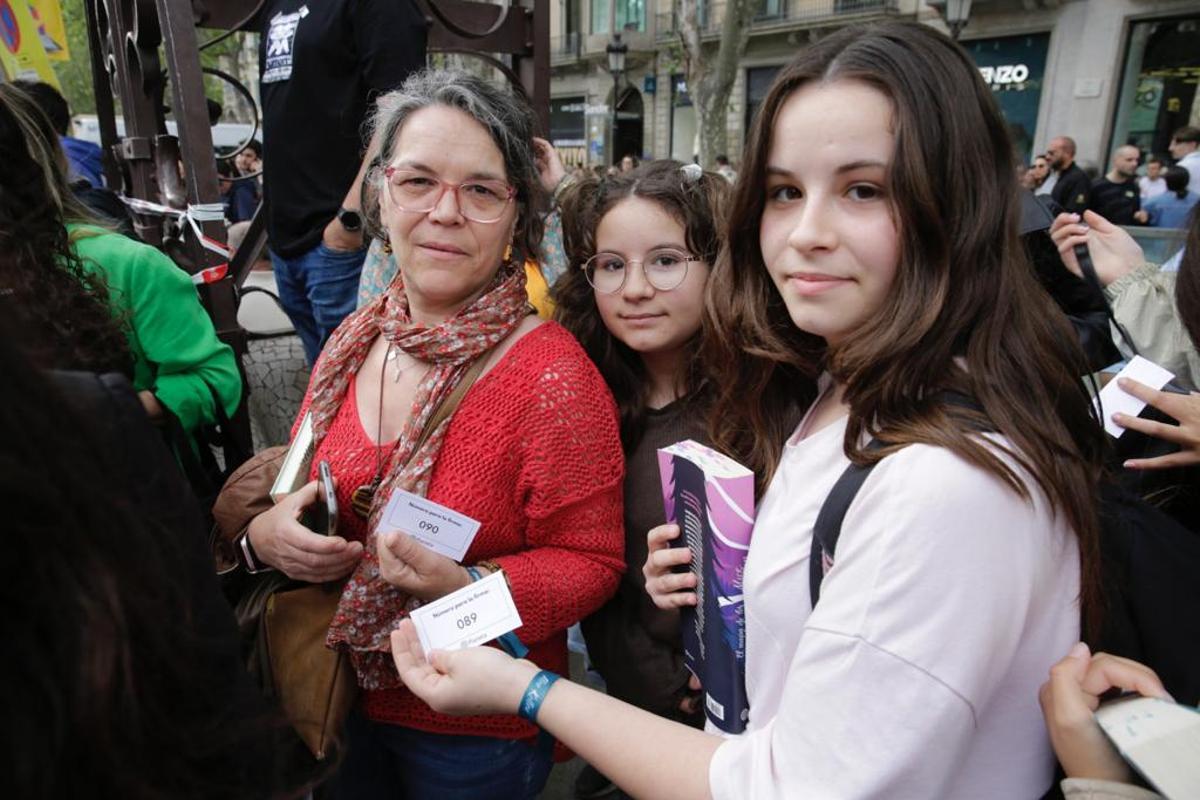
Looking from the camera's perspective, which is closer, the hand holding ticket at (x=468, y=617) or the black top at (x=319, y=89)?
the hand holding ticket at (x=468, y=617)

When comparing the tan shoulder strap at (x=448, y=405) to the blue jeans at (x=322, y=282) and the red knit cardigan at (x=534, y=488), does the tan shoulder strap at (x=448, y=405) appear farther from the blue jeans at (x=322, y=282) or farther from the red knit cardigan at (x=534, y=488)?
the blue jeans at (x=322, y=282)

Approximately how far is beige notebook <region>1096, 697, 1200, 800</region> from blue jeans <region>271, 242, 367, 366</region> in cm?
271

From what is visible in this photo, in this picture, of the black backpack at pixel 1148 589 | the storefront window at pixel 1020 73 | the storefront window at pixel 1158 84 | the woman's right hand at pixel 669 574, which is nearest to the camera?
the black backpack at pixel 1148 589

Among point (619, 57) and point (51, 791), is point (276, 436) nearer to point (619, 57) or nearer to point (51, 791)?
point (51, 791)

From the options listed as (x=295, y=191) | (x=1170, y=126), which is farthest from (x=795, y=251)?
(x=1170, y=126)

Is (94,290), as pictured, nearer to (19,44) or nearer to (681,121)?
(19,44)

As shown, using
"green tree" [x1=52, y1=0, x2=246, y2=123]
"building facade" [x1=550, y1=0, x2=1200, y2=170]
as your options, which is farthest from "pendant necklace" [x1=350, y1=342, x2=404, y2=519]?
"green tree" [x1=52, y1=0, x2=246, y2=123]

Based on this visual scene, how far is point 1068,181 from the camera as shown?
8.70 m

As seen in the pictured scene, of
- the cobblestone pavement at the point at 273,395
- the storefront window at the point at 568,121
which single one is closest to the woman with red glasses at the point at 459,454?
the cobblestone pavement at the point at 273,395

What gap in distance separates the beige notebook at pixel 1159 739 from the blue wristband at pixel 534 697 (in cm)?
71

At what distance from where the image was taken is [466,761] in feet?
4.92

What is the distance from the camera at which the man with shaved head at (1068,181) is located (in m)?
8.56

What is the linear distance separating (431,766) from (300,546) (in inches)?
20.8

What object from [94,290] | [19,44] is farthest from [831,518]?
[19,44]
